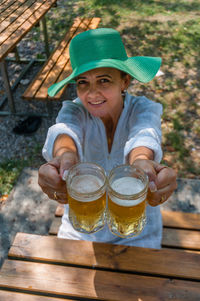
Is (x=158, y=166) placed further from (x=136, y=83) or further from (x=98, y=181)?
(x=136, y=83)

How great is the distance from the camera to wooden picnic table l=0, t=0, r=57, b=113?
4.06 m

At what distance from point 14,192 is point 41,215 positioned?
53 centimetres

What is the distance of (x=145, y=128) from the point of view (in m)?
1.92

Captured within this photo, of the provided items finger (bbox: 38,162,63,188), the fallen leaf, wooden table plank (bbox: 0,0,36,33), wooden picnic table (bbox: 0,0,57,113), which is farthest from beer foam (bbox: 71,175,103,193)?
wooden table plank (bbox: 0,0,36,33)

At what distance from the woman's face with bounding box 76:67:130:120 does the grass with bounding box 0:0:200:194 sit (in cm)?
222

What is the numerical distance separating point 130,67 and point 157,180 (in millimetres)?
724

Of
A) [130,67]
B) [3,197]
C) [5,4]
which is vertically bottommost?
[3,197]

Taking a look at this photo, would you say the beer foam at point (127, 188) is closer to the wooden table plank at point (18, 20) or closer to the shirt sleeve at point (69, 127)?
the shirt sleeve at point (69, 127)

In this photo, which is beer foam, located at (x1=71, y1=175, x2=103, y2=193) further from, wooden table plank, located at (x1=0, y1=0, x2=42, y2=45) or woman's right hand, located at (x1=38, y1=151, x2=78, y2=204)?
wooden table plank, located at (x1=0, y1=0, x2=42, y2=45)

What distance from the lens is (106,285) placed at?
5.67ft

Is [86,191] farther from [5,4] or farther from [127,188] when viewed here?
[5,4]

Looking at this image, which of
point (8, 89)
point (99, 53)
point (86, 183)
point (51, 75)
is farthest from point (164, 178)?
point (8, 89)

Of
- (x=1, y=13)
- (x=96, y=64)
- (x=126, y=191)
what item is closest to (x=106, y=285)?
(x=126, y=191)

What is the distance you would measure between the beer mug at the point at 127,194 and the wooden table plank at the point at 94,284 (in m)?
0.42
